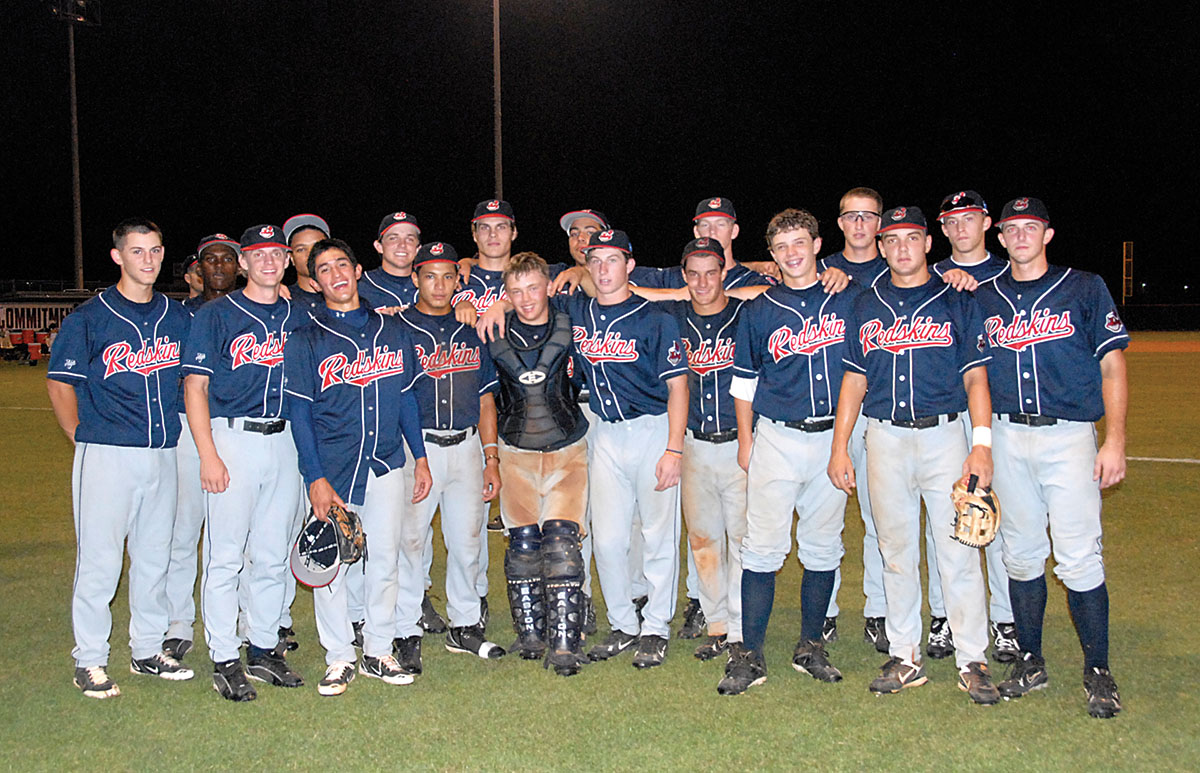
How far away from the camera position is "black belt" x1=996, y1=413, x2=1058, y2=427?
4.77 meters

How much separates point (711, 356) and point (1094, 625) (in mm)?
2366

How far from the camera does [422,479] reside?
5371mm

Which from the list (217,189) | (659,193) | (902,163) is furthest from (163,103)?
(902,163)

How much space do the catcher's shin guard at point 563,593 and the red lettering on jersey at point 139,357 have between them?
7.32 feet

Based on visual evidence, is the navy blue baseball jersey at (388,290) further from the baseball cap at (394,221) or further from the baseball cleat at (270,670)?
the baseball cleat at (270,670)

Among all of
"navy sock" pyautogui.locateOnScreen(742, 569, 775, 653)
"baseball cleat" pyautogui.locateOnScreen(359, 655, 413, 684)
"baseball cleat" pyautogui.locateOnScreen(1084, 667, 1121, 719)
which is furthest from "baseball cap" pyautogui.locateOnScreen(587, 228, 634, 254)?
"baseball cleat" pyautogui.locateOnScreen(1084, 667, 1121, 719)

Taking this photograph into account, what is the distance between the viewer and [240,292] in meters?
5.18

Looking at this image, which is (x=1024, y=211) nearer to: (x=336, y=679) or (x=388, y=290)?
(x=388, y=290)

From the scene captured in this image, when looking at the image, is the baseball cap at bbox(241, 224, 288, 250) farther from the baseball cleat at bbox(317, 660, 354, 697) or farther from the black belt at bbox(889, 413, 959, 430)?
the black belt at bbox(889, 413, 959, 430)

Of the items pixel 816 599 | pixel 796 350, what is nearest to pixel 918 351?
pixel 796 350

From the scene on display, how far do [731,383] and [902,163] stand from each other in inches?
1675

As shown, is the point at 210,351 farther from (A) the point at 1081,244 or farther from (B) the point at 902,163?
(A) the point at 1081,244

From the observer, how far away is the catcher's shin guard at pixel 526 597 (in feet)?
18.0

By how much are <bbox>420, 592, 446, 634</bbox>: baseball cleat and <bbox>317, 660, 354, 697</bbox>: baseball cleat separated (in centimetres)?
91
